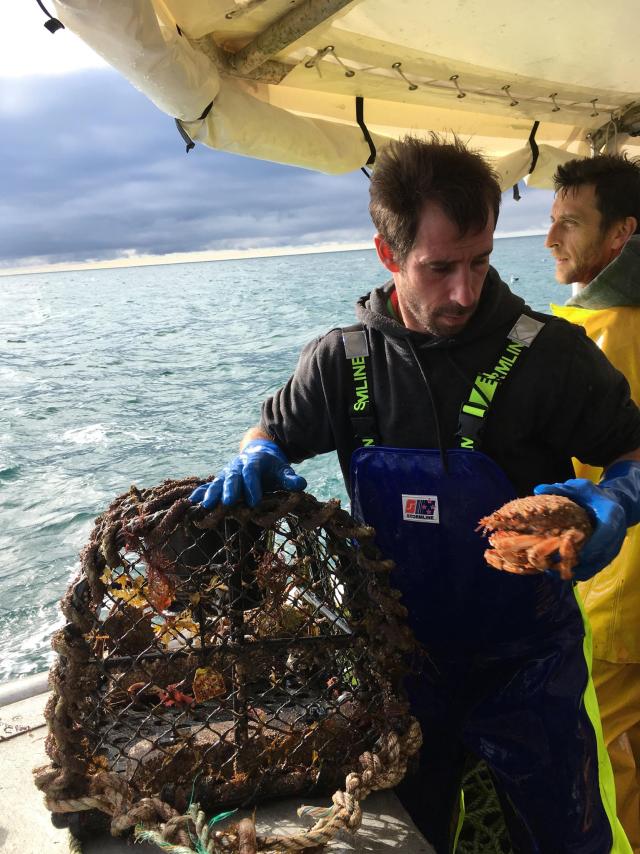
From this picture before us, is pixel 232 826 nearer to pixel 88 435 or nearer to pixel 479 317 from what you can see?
pixel 479 317

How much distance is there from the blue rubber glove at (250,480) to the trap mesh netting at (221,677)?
3 cm

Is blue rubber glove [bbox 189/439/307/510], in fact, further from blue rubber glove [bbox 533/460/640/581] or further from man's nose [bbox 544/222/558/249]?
man's nose [bbox 544/222/558/249]

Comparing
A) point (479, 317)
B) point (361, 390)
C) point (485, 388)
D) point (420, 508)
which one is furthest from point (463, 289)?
point (420, 508)

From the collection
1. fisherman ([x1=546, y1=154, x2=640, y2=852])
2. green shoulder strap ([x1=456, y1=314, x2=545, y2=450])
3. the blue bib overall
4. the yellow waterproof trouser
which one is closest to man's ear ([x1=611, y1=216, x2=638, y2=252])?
fisherman ([x1=546, y1=154, x2=640, y2=852])

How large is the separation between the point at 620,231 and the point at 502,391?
1192 mm

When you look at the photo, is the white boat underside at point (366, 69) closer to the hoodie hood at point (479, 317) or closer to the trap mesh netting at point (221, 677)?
the hoodie hood at point (479, 317)

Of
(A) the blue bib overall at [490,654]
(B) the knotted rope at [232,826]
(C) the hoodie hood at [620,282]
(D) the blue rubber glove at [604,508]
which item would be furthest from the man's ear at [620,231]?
(B) the knotted rope at [232,826]

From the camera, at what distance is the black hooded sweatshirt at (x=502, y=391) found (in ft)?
5.49

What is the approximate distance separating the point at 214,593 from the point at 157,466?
8299mm

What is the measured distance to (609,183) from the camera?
8.14 feet

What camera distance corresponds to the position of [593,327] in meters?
2.37

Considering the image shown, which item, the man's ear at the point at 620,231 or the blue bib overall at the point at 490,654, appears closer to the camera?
the blue bib overall at the point at 490,654

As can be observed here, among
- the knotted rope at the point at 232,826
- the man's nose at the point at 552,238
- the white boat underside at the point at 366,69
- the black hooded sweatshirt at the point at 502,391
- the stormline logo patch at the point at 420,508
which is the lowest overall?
the knotted rope at the point at 232,826

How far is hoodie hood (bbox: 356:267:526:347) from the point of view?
5.67 ft
